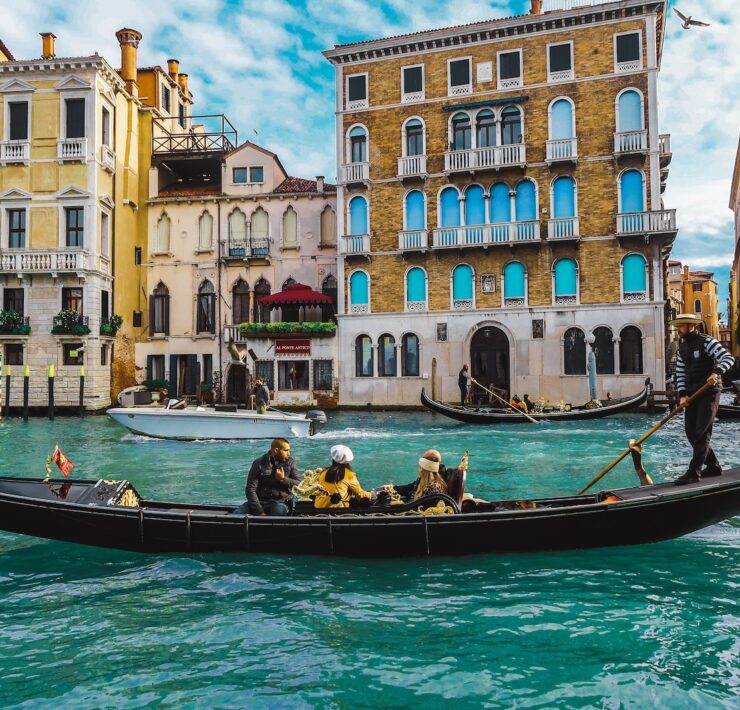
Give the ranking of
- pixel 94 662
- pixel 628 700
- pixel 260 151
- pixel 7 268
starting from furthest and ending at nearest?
pixel 260 151 < pixel 7 268 < pixel 94 662 < pixel 628 700

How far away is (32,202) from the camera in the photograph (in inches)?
816

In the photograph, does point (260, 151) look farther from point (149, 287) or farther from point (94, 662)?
point (94, 662)

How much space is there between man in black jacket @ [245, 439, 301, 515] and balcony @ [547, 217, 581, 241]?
14.9 meters

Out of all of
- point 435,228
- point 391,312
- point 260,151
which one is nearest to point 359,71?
point 260,151

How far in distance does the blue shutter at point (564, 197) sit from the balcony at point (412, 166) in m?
3.75

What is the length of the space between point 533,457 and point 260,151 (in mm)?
15206

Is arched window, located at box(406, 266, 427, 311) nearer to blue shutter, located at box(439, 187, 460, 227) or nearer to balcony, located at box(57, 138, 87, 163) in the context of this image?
blue shutter, located at box(439, 187, 460, 227)

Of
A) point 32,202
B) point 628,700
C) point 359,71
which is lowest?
point 628,700

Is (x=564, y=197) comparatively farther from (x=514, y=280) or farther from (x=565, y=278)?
(x=514, y=280)

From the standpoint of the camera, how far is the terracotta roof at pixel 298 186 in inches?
885

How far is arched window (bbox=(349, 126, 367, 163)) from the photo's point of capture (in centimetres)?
2112

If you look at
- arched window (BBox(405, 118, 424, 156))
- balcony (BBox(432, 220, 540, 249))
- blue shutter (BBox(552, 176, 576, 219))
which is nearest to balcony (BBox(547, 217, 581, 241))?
blue shutter (BBox(552, 176, 576, 219))

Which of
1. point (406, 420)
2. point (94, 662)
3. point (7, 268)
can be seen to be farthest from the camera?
point (7, 268)

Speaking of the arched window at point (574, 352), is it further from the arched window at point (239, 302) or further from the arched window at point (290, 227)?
the arched window at point (239, 302)
